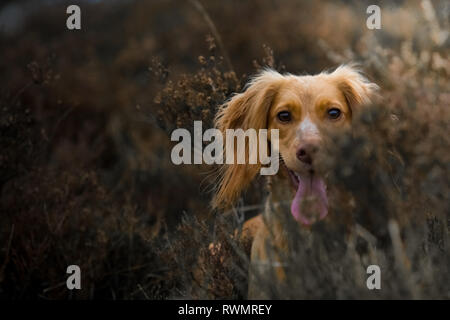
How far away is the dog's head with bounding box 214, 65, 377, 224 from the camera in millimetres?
2650

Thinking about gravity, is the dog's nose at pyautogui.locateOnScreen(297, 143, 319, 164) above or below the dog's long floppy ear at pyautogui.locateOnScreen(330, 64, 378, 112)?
below

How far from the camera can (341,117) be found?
288 centimetres

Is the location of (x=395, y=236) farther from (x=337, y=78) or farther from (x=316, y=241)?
(x=337, y=78)

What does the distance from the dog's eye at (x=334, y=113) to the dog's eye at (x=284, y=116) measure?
20 centimetres

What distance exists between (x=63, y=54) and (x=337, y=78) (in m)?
7.05

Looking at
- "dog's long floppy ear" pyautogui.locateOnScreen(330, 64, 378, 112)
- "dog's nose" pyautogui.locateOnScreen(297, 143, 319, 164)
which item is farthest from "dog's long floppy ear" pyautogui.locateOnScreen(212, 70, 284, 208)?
"dog's nose" pyautogui.locateOnScreen(297, 143, 319, 164)

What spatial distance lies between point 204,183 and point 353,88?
94.6 inches

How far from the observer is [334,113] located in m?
2.87

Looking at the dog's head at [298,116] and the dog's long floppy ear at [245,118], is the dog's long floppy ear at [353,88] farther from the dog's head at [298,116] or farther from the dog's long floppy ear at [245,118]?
the dog's long floppy ear at [245,118]

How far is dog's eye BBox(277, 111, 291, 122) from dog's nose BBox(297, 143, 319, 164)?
348 millimetres

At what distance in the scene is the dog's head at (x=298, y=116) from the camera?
2.65 metres

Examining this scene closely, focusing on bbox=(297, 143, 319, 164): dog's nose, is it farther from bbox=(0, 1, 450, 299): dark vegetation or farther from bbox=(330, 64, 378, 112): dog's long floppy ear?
bbox=(330, 64, 378, 112): dog's long floppy ear

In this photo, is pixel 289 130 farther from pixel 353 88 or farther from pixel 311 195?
pixel 353 88

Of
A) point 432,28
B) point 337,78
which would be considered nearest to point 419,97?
point 432,28
